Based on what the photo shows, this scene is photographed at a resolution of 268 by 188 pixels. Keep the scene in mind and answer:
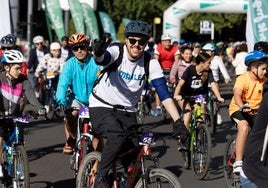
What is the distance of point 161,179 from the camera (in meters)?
5.21

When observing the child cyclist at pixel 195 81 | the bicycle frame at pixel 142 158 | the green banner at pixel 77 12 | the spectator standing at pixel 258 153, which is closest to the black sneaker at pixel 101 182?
the bicycle frame at pixel 142 158

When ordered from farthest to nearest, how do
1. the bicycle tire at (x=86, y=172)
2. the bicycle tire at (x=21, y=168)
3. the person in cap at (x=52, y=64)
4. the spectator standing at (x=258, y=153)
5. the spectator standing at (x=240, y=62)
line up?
the person in cap at (x=52, y=64)
the spectator standing at (x=240, y=62)
the bicycle tire at (x=21, y=168)
the bicycle tire at (x=86, y=172)
the spectator standing at (x=258, y=153)

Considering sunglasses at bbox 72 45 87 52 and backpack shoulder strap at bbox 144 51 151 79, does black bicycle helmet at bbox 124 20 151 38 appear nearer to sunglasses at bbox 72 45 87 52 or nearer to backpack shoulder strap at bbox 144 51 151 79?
backpack shoulder strap at bbox 144 51 151 79

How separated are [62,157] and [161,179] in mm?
5030

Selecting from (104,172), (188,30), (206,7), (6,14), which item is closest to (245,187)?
(104,172)

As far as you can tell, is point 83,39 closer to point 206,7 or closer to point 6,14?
point 6,14

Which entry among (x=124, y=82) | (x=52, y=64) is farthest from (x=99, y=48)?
(x=52, y=64)

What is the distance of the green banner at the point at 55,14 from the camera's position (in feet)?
78.5

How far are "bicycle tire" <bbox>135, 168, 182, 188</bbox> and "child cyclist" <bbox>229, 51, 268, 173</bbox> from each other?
1.79 metres

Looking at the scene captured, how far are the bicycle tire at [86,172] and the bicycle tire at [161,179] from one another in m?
1.18

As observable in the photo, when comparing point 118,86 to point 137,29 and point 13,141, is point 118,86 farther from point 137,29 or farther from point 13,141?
point 13,141

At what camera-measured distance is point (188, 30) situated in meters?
59.5

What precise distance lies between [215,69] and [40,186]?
7.67 metres

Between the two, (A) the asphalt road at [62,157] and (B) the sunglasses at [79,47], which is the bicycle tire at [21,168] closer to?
(A) the asphalt road at [62,157]
